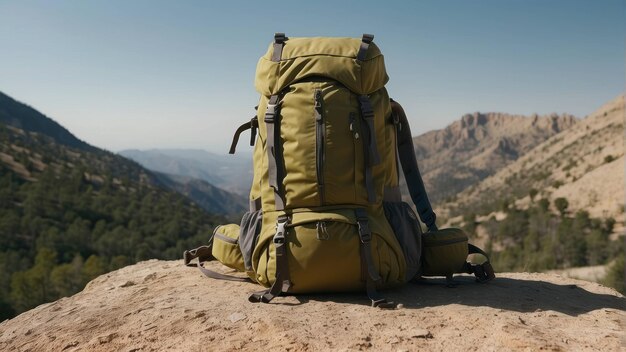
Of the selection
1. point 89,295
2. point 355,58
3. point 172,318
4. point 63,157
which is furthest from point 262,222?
point 63,157

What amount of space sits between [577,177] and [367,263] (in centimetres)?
8232

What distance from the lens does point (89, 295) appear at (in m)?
4.67

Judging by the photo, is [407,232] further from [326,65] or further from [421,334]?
[326,65]

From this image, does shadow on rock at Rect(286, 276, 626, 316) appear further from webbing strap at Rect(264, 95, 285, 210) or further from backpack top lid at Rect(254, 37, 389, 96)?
backpack top lid at Rect(254, 37, 389, 96)

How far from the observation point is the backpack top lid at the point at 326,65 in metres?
4.00

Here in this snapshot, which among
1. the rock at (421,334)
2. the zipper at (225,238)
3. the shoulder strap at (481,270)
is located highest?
the zipper at (225,238)

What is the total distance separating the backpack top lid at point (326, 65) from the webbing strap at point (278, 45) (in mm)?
37

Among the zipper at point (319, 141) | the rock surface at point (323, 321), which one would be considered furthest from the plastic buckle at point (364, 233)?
the rock surface at point (323, 321)

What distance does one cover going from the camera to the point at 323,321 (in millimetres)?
3373

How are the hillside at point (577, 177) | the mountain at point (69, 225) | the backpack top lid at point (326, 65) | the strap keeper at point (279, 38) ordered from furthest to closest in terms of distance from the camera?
the hillside at point (577, 177) < the mountain at point (69, 225) < the strap keeper at point (279, 38) < the backpack top lid at point (326, 65)

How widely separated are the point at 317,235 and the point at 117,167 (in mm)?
166446

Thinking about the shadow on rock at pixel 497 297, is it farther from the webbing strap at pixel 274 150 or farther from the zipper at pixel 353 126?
the zipper at pixel 353 126

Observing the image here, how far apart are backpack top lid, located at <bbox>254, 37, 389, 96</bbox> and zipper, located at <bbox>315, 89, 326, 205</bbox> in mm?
287

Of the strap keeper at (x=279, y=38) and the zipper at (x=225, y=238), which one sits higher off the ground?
the strap keeper at (x=279, y=38)
